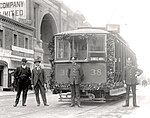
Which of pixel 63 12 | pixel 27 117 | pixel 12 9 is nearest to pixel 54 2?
pixel 63 12

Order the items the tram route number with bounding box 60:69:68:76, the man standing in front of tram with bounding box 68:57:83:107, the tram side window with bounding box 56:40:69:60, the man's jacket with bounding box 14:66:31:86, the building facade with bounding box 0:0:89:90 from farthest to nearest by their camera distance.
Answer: the building facade with bounding box 0:0:89:90
the tram side window with bounding box 56:40:69:60
the tram route number with bounding box 60:69:68:76
the man's jacket with bounding box 14:66:31:86
the man standing in front of tram with bounding box 68:57:83:107

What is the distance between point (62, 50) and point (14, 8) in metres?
31.7

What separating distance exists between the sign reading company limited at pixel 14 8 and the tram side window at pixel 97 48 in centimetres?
3126

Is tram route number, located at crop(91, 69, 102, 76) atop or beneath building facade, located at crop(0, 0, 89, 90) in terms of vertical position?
beneath

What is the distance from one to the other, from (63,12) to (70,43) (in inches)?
1700

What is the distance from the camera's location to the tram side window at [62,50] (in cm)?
1438

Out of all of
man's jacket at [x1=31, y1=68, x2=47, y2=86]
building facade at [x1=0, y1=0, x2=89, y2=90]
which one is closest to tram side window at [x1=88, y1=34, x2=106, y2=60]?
man's jacket at [x1=31, y1=68, x2=47, y2=86]

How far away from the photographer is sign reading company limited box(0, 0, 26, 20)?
44344mm

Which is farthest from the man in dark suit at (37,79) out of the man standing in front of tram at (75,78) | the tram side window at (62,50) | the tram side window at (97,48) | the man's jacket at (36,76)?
the tram side window at (97,48)

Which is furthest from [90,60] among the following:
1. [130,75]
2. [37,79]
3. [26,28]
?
[26,28]

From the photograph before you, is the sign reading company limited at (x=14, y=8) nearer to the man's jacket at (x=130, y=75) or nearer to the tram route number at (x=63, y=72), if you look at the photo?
the tram route number at (x=63, y=72)

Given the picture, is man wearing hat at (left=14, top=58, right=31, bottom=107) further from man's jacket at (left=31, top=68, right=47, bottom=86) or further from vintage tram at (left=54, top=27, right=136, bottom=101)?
vintage tram at (left=54, top=27, right=136, bottom=101)

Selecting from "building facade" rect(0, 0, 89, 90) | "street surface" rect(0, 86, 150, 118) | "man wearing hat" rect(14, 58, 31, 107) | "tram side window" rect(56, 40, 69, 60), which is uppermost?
"building facade" rect(0, 0, 89, 90)

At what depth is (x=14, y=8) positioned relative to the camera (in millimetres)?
44812
